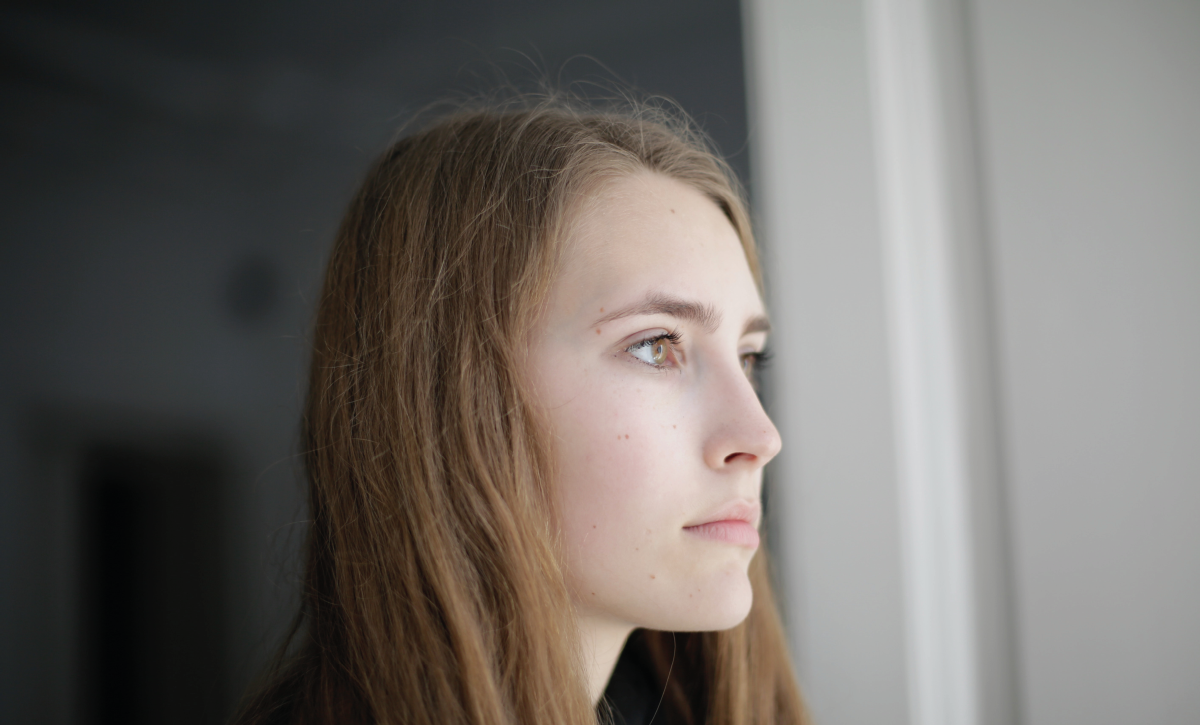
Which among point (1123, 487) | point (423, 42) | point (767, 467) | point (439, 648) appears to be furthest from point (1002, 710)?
point (423, 42)

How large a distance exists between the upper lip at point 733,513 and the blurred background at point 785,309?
0.31 metres

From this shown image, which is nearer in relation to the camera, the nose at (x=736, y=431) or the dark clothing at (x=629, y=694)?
the nose at (x=736, y=431)

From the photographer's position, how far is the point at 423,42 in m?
1.15

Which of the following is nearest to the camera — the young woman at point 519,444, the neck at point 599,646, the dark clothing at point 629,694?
the young woman at point 519,444

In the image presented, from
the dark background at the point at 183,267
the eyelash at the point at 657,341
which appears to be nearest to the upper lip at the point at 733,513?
the eyelash at the point at 657,341

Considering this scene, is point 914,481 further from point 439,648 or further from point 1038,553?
point 439,648

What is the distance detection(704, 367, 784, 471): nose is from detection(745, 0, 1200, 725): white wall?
0.31 meters

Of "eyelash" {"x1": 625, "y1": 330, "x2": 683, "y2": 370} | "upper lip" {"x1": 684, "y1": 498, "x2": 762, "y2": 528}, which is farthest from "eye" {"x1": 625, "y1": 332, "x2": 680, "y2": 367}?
"upper lip" {"x1": 684, "y1": 498, "x2": 762, "y2": 528}

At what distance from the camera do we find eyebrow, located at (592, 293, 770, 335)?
755mm

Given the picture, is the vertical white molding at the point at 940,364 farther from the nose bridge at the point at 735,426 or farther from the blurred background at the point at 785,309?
the nose bridge at the point at 735,426

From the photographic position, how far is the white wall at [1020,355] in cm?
71

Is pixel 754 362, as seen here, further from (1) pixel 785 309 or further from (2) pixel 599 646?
(2) pixel 599 646

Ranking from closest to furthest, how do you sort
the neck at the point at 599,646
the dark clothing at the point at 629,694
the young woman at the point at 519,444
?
the young woman at the point at 519,444 < the neck at the point at 599,646 < the dark clothing at the point at 629,694

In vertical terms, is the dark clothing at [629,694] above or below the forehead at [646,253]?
below
